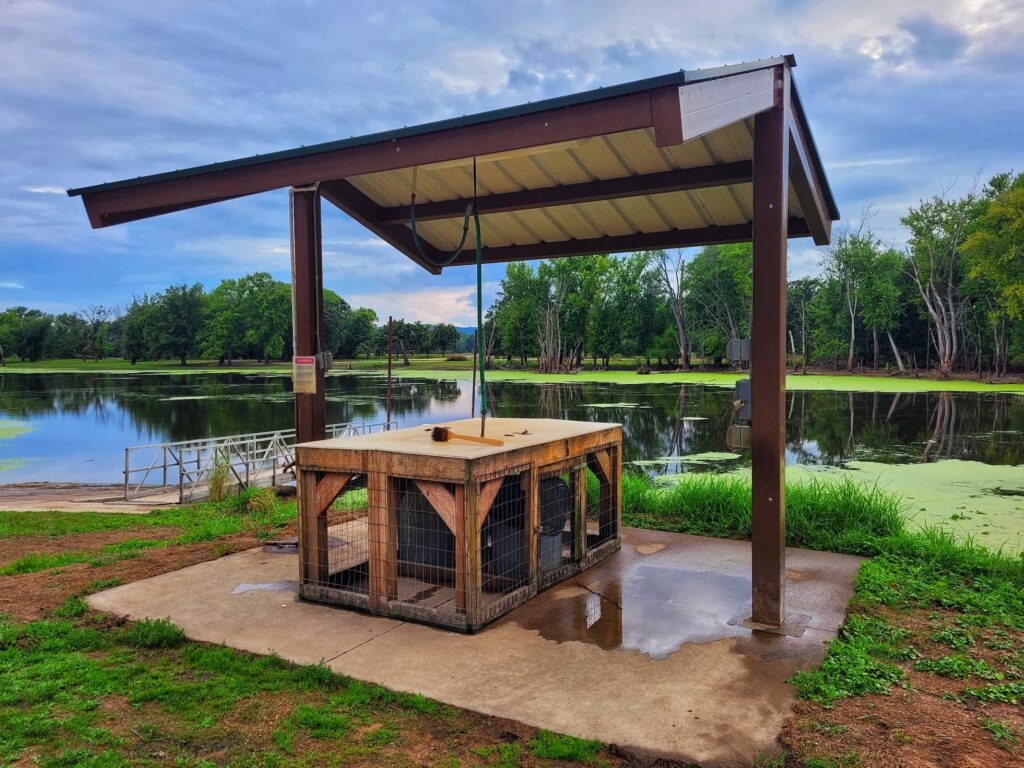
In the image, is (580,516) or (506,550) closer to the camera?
(506,550)

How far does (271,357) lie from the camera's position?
286 feet

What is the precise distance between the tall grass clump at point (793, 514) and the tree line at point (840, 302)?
3120 cm

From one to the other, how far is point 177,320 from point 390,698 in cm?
8838

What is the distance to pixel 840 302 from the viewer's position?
167 ft

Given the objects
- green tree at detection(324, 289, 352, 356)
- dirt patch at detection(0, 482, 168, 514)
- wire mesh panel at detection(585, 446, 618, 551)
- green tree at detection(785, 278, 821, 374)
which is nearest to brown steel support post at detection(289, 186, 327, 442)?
wire mesh panel at detection(585, 446, 618, 551)

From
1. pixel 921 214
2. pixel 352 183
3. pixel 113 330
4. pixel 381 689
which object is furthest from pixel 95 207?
pixel 113 330

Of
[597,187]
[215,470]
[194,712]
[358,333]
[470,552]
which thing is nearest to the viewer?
[194,712]

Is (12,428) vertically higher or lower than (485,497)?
lower

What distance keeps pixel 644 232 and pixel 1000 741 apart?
241 inches

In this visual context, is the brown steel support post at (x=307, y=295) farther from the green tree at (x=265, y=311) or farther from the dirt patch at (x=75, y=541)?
the green tree at (x=265, y=311)

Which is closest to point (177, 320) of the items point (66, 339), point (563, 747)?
point (66, 339)

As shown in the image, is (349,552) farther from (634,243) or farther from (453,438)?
(634,243)

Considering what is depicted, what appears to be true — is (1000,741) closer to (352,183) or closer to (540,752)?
(540,752)

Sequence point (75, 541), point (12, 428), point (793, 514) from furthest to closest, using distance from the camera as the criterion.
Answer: point (12, 428)
point (75, 541)
point (793, 514)
